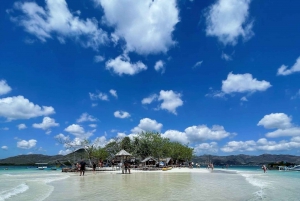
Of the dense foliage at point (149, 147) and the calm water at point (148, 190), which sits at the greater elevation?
the dense foliage at point (149, 147)

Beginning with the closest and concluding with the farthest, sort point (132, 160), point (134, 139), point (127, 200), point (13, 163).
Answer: point (127, 200)
point (132, 160)
point (134, 139)
point (13, 163)

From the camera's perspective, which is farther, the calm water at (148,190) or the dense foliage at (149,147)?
the dense foliage at (149,147)

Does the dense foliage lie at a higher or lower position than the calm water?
higher

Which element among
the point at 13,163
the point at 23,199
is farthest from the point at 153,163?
the point at 13,163

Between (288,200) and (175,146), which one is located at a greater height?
(175,146)

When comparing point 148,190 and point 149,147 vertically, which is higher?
point 149,147

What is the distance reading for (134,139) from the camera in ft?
228

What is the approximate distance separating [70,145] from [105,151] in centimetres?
2031

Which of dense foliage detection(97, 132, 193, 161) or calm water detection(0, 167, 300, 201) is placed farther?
dense foliage detection(97, 132, 193, 161)

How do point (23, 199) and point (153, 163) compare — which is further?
point (153, 163)

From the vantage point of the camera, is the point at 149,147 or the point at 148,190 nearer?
the point at 148,190

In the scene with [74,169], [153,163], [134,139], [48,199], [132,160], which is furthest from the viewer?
[134,139]

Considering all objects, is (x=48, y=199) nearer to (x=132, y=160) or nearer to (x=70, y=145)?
(x=70, y=145)

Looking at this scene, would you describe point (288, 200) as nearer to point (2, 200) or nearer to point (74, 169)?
point (2, 200)
